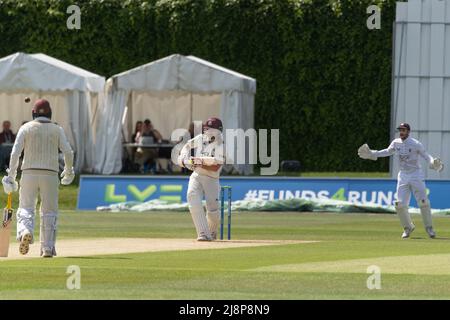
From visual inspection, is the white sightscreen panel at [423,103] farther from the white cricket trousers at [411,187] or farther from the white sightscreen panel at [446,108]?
the white cricket trousers at [411,187]

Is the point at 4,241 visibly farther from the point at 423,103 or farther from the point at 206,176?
the point at 423,103

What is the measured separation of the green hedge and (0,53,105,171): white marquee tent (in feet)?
9.45

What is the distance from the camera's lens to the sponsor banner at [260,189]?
32469 millimetres

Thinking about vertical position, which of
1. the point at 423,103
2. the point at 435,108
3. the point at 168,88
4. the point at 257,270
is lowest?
the point at 257,270

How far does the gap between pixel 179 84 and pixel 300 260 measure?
64.7 ft

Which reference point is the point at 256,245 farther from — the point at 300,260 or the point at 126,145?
the point at 126,145

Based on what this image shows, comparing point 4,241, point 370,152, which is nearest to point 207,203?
point 370,152

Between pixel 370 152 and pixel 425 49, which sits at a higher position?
pixel 425 49

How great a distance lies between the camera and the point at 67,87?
38.3 metres

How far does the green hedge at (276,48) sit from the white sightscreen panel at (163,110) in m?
1.31

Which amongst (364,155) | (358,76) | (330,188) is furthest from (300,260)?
(358,76)

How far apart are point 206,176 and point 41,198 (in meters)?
4.77

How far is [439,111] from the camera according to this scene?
3769 centimetres

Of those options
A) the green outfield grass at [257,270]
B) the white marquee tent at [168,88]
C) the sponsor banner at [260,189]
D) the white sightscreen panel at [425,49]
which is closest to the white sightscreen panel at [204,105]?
the white marquee tent at [168,88]
